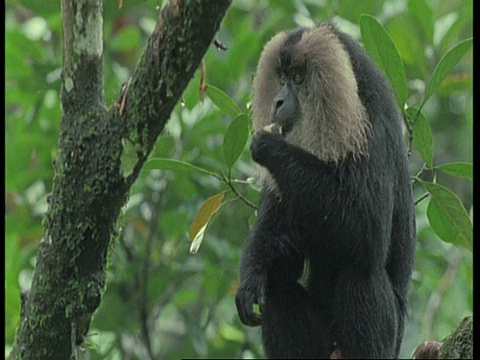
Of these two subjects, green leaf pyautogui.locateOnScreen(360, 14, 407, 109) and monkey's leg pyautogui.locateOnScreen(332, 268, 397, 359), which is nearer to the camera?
monkey's leg pyautogui.locateOnScreen(332, 268, 397, 359)

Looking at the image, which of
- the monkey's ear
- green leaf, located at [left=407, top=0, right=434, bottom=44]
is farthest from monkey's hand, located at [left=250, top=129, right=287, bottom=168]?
green leaf, located at [left=407, top=0, right=434, bottom=44]

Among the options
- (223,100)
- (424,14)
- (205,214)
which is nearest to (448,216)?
(205,214)

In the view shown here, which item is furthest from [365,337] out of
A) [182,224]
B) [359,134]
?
[182,224]

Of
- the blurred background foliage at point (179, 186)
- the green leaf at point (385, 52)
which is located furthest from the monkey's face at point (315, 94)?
the blurred background foliage at point (179, 186)

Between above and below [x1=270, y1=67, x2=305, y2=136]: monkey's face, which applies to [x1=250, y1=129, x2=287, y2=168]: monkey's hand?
below

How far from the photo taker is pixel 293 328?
3.78 metres

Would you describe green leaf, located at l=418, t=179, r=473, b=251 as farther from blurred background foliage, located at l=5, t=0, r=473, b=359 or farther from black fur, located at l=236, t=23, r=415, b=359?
blurred background foliage, located at l=5, t=0, r=473, b=359

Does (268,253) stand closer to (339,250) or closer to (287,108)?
(339,250)

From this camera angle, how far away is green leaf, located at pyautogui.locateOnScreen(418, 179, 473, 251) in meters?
3.93

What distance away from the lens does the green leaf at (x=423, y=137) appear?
417cm

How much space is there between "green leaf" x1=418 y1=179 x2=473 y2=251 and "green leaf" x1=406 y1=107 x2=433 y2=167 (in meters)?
0.18

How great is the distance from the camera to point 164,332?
6.50m

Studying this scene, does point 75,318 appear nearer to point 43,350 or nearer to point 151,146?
point 43,350

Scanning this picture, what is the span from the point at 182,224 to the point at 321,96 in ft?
7.07
